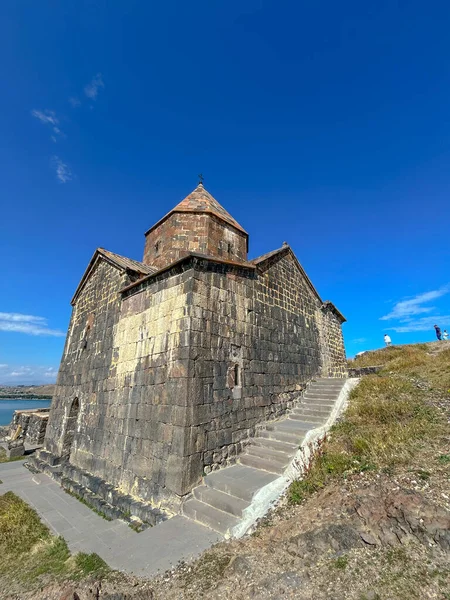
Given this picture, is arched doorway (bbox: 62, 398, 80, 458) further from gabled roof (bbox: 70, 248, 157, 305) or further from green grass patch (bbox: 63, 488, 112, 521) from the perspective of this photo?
gabled roof (bbox: 70, 248, 157, 305)

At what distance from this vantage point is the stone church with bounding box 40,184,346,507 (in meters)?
5.89

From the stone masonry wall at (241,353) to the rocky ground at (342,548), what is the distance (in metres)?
1.90

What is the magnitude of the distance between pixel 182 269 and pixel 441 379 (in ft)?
30.1

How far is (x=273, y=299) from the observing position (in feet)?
30.0

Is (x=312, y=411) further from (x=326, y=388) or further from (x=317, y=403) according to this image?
(x=326, y=388)

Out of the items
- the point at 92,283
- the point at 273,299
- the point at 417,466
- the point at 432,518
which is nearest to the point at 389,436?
the point at 417,466

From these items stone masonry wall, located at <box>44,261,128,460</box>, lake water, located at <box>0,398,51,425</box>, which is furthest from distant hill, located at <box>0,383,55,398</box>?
stone masonry wall, located at <box>44,261,128,460</box>

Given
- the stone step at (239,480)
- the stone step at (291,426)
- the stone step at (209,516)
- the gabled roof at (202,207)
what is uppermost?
the gabled roof at (202,207)

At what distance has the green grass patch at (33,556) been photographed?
4.06 metres

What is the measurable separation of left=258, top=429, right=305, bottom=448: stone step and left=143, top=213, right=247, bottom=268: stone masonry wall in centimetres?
606

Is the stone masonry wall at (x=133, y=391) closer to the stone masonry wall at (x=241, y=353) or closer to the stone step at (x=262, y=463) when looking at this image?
the stone masonry wall at (x=241, y=353)

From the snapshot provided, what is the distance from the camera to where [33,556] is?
4605 millimetres

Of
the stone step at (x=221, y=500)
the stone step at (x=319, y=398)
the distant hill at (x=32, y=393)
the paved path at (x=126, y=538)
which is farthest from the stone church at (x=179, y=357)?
the distant hill at (x=32, y=393)

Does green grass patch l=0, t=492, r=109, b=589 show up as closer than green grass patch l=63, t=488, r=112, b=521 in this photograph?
Yes
